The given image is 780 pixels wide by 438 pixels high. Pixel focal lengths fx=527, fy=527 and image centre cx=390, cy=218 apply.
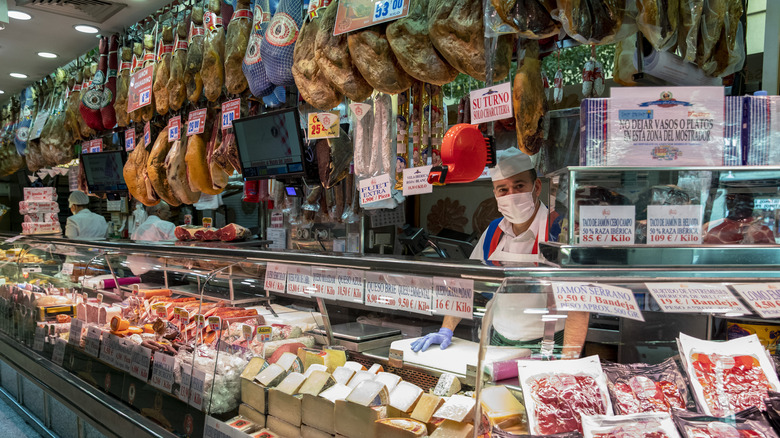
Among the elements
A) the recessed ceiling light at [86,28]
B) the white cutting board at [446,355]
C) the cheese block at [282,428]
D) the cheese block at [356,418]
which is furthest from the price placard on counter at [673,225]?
the recessed ceiling light at [86,28]

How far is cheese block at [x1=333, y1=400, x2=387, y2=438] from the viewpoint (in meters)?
1.72

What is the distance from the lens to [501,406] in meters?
1.48

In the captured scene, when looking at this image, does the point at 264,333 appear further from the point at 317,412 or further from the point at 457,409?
the point at 457,409

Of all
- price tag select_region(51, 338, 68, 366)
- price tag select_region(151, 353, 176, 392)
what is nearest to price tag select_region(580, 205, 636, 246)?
price tag select_region(151, 353, 176, 392)

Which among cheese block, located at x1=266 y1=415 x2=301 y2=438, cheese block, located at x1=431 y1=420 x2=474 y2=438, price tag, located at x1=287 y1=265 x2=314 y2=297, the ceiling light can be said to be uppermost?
the ceiling light

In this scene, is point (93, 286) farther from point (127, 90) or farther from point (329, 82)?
point (127, 90)

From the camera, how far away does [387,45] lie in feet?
8.70

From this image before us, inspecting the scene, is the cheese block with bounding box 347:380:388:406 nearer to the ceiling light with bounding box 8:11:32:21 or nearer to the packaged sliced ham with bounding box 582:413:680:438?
the packaged sliced ham with bounding box 582:413:680:438

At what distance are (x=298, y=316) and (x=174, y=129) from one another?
2.81 m

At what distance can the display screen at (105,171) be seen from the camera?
5.74 metres

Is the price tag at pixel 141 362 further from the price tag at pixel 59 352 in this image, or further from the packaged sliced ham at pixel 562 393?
the packaged sliced ham at pixel 562 393

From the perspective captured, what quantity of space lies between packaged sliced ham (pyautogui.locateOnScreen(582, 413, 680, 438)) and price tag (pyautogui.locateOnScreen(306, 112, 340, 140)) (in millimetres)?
2420

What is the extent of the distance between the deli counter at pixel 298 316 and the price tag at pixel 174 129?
50.2 inches

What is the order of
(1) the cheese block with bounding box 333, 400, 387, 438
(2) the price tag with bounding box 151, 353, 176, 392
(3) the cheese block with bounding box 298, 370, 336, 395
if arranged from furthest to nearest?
(2) the price tag with bounding box 151, 353, 176, 392, (3) the cheese block with bounding box 298, 370, 336, 395, (1) the cheese block with bounding box 333, 400, 387, 438
